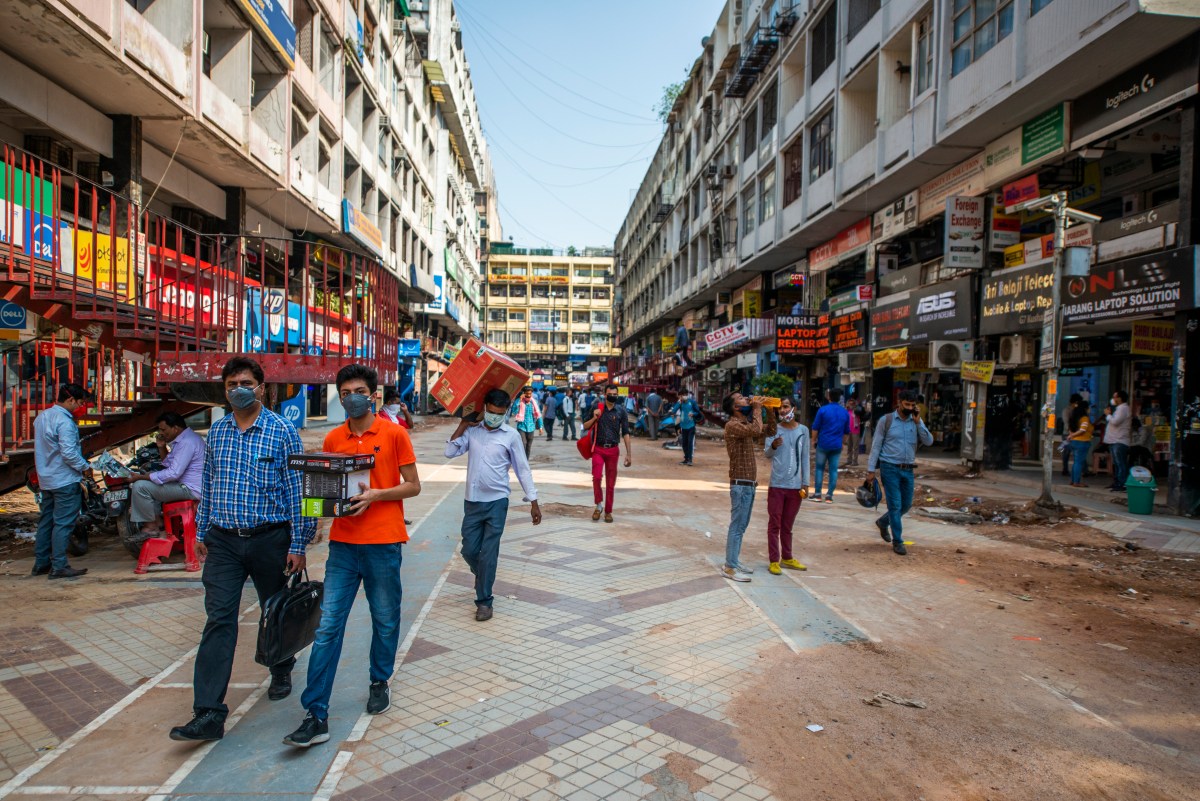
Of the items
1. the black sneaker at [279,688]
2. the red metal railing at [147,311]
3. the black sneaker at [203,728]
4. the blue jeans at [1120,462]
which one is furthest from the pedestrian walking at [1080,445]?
the black sneaker at [203,728]

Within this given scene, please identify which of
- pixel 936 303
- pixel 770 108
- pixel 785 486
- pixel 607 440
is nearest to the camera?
pixel 785 486

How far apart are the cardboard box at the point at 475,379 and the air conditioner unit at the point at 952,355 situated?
1396 cm

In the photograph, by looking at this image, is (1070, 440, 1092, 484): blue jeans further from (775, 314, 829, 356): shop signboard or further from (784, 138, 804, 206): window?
(784, 138, 804, 206): window

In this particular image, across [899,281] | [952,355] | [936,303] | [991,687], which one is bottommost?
[991,687]

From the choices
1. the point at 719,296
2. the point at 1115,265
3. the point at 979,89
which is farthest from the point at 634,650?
the point at 719,296

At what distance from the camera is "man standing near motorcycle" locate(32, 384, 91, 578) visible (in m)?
6.70

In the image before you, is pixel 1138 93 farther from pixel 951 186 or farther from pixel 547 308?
pixel 547 308

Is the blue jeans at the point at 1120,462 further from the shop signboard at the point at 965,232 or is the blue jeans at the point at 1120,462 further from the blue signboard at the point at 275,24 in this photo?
the blue signboard at the point at 275,24

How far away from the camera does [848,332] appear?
22375mm

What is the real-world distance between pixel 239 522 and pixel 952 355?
16623 mm

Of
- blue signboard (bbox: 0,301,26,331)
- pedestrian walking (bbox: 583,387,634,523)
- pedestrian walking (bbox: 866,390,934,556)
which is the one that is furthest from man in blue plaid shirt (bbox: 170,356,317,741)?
blue signboard (bbox: 0,301,26,331)

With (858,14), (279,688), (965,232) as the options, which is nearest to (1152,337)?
(965,232)

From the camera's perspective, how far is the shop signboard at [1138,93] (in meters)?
10.6

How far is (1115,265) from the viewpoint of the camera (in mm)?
11680
